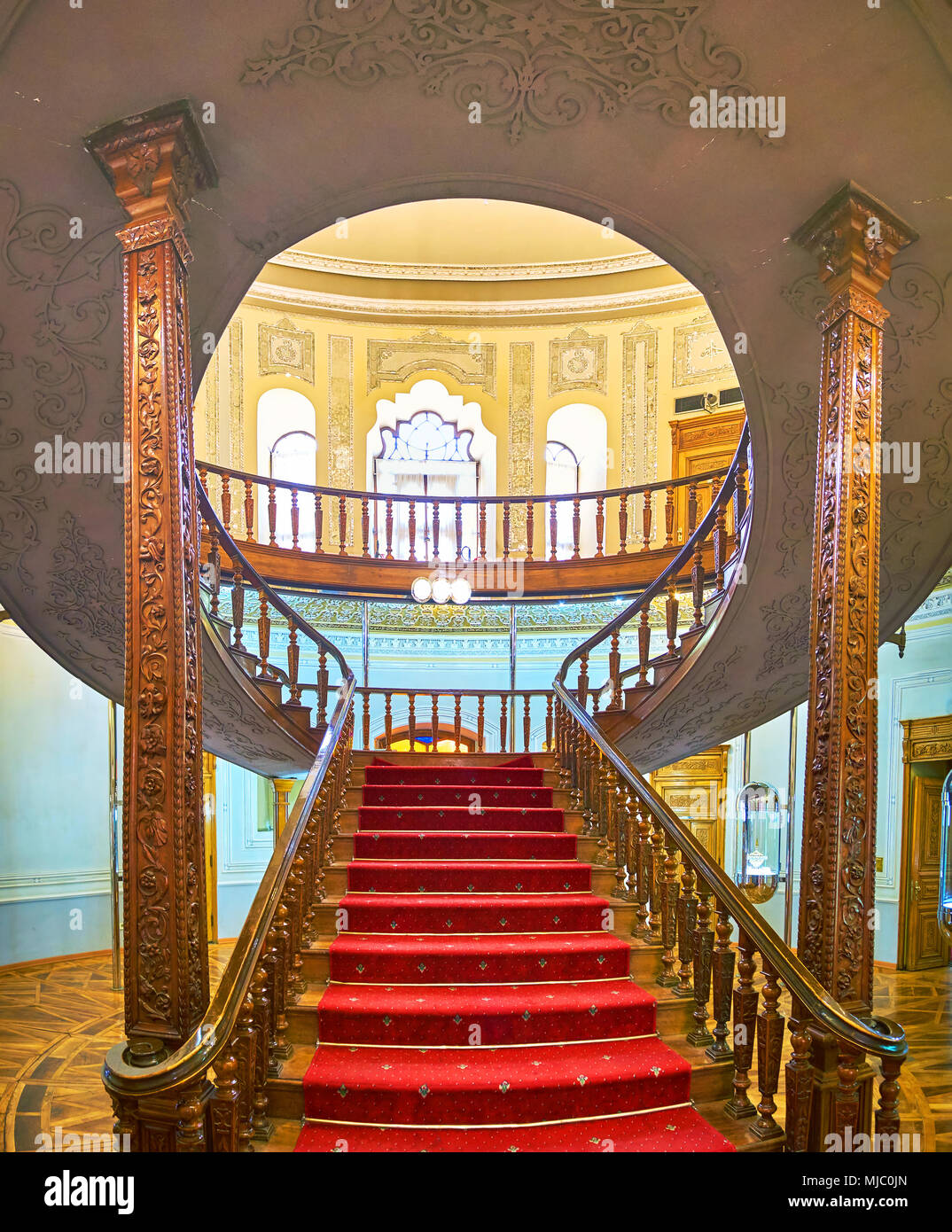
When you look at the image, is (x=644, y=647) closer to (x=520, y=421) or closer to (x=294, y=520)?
(x=294, y=520)

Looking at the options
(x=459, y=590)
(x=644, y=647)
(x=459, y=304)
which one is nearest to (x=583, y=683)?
(x=644, y=647)

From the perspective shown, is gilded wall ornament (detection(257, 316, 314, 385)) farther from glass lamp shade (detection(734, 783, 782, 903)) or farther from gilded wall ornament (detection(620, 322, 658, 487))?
glass lamp shade (detection(734, 783, 782, 903))

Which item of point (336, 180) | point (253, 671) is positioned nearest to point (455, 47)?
point (336, 180)

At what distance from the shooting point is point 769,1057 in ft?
10.3

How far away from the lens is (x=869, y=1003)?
10.3 feet

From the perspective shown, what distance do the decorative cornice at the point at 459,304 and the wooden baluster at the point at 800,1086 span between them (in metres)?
9.38

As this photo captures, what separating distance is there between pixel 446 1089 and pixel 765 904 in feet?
26.9

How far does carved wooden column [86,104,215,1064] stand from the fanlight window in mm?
8188

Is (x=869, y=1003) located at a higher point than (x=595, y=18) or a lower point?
lower

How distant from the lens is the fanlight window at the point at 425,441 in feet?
36.5

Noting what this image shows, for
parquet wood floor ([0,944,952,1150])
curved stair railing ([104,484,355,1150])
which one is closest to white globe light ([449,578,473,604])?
curved stair railing ([104,484,355,1150])

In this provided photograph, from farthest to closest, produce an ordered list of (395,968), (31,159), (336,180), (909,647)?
(909,647) < (395,968) < (336,180) < (31,159)

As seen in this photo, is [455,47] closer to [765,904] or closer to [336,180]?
[336,180]

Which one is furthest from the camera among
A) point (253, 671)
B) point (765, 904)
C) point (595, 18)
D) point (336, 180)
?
point (765, 904)
